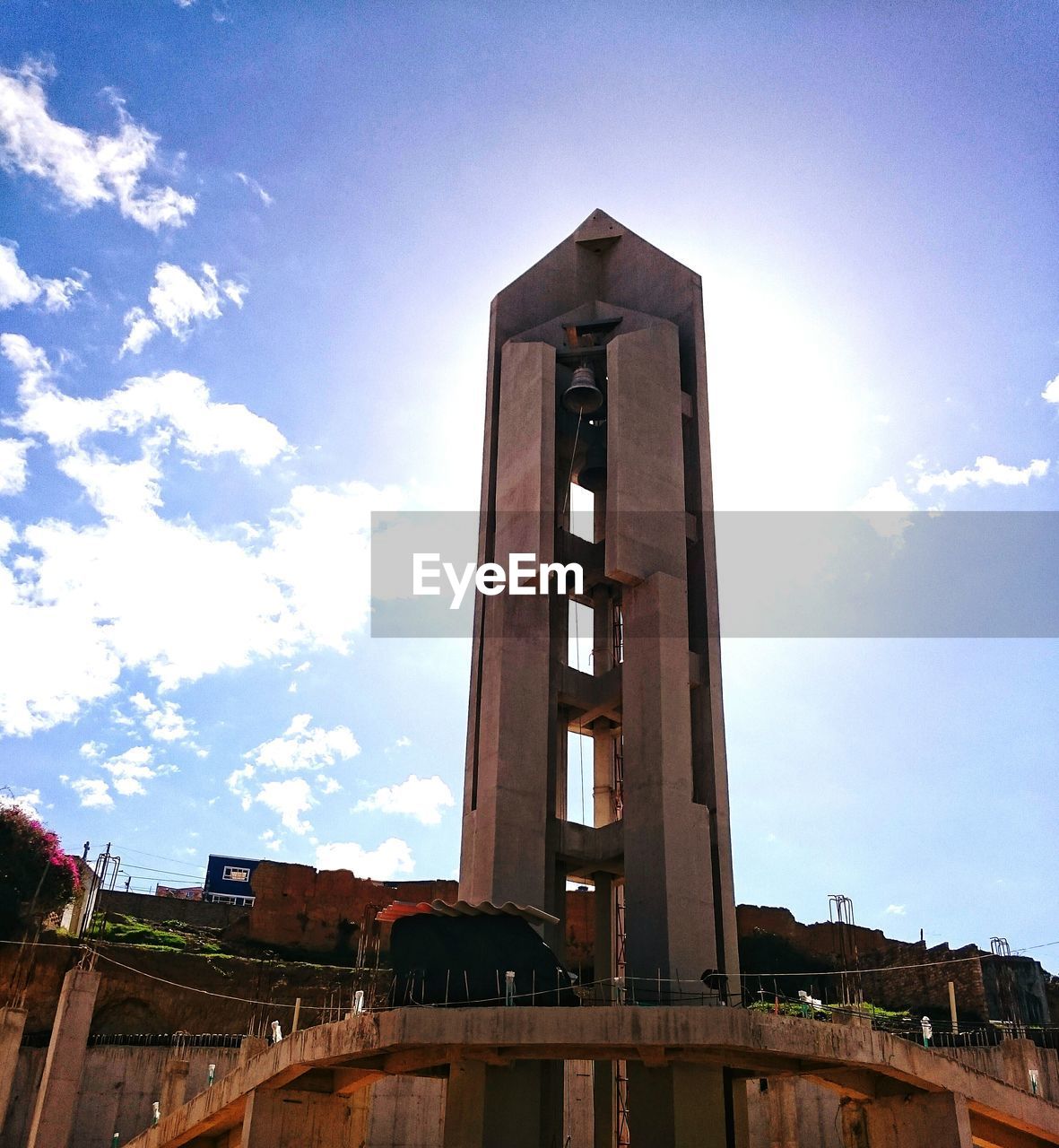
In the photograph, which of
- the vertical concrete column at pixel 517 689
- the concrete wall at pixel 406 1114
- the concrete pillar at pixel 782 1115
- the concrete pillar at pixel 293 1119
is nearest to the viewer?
the concrete pillar at pixel 293 1119

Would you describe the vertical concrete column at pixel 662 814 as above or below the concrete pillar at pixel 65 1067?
above

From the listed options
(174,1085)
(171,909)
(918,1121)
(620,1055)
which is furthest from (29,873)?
(918,1121)

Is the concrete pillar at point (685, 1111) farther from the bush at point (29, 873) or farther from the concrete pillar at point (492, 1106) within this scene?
the bush at point (29, 873)

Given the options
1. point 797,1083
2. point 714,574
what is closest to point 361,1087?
point 797,1083

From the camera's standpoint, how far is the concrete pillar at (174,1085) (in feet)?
103

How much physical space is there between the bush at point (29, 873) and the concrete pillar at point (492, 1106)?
95.3 ft

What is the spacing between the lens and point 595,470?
1374 inches

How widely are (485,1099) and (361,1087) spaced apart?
23.2 ft

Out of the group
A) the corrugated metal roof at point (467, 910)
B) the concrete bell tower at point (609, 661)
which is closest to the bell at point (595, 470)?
the concrete bell tower at point (609, 661)

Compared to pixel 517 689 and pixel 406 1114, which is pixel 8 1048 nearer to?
pixel 406 1114

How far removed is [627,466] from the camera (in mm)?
31172

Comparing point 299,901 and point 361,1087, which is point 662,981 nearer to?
point 361,1087

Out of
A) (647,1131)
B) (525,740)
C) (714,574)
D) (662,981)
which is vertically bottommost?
(647,1131)

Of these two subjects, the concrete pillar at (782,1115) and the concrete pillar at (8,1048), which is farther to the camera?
the concrete pillar at (782,1115)
